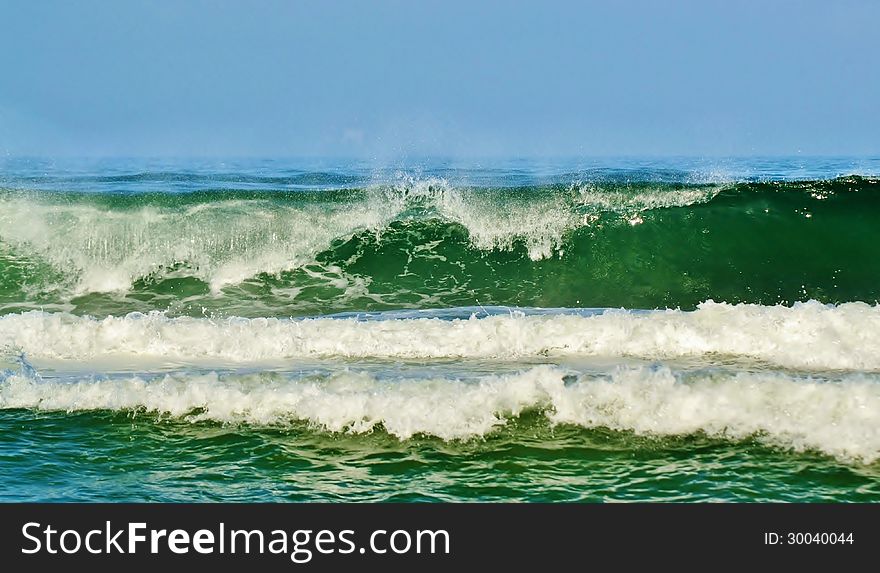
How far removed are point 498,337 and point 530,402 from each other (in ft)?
7.72

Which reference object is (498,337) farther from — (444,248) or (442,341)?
(444,248)

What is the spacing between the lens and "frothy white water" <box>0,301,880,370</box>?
8852 mm

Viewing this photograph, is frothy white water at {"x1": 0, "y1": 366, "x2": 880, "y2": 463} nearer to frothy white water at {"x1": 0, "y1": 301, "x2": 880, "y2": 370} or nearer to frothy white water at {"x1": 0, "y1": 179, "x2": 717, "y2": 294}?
frothy white water at {"x1": 0, "y1": 301, "x2": 880, "y2": 370}

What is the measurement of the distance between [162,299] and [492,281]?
4699 mm

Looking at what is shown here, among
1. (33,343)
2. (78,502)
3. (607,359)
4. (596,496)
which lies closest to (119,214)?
(33,343)

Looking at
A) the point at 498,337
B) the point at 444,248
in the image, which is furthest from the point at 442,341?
the point at 444,248

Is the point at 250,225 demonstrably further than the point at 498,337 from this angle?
Yes

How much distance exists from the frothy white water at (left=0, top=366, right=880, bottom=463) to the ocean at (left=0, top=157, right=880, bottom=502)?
0.02 meters

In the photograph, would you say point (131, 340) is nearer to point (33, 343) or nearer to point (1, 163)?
point (33, 343)

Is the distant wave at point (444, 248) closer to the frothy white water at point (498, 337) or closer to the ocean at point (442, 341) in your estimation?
the ocean at point (442, 341)

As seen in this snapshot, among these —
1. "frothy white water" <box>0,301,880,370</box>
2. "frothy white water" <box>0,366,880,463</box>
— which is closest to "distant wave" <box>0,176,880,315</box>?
"frothy white water" <box>0,301,880,370</box>

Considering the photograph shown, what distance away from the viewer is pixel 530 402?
676cm

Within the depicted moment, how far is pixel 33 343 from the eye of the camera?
944 cm
